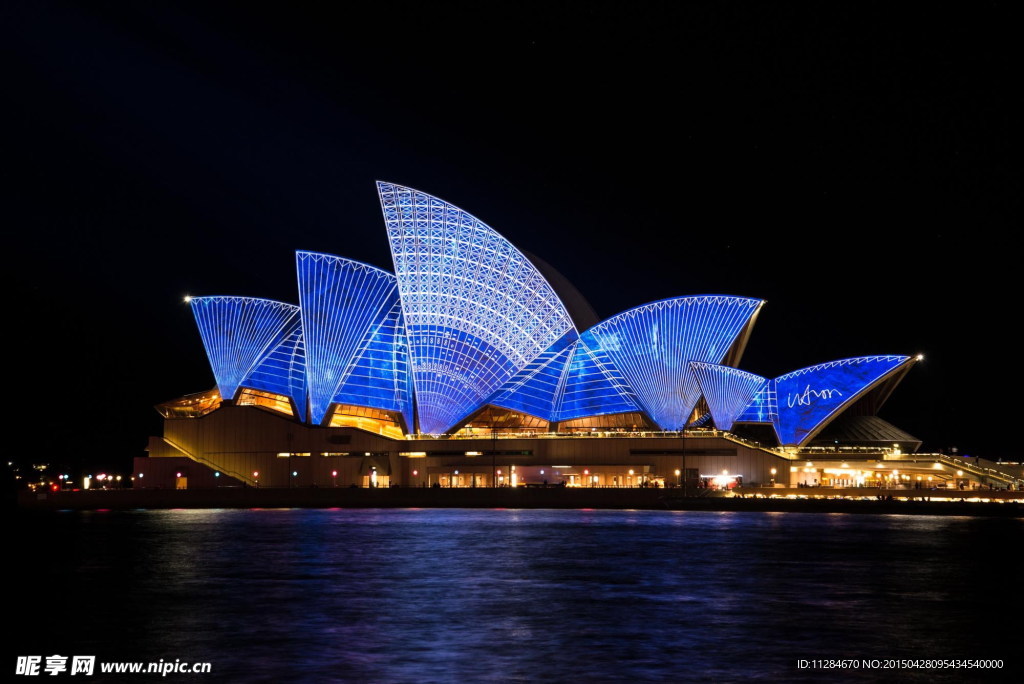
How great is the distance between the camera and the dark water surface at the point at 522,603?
71.3ft

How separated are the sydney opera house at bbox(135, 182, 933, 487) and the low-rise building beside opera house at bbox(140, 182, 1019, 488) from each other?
0.44 ft

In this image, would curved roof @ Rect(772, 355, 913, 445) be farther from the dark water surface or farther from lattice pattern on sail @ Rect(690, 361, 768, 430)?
the dark water surface

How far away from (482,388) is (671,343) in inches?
690

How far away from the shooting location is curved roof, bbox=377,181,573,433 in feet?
300

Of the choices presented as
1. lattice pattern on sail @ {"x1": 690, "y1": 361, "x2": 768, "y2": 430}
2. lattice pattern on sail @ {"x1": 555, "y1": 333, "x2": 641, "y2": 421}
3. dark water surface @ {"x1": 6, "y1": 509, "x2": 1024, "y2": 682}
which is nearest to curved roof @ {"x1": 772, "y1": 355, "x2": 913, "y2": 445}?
lattice pattern on sail @ {"x1": 690, "y1": 361, "x2": 768, "y2": 430}

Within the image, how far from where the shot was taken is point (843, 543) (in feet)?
162

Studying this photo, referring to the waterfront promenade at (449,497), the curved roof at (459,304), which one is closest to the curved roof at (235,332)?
the waterfront promenade at (449,497)

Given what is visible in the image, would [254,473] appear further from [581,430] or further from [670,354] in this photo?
[670,354]

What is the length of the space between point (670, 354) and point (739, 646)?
7425 centimetres

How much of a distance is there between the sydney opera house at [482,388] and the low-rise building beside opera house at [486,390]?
0.14 m

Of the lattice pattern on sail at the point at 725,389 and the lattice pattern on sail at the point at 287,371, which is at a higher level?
the lattice pattern on sail at the point at 287,371

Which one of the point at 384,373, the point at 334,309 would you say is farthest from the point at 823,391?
the point at 334,309

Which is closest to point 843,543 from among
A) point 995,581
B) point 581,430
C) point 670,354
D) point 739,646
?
point 995,581
